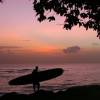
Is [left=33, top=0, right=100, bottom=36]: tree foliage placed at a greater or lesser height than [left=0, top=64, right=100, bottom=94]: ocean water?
greater

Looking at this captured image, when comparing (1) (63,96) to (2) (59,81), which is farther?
(2) (59,81)

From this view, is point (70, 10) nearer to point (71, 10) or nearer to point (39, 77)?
point (71, 10)

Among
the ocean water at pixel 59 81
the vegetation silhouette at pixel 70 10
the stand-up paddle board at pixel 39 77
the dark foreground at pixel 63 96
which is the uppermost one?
the vegetation silhouette at pixel 70 10

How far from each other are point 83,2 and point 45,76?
13016 millimetres

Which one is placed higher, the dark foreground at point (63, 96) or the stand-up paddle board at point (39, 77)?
the stand-up paddle board at point (39, 77)

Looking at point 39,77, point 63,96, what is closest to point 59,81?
point 39,77

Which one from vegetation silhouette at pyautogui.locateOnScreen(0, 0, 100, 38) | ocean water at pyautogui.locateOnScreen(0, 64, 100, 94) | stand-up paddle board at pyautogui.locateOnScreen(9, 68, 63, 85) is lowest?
ocean water at pyautogui.locateOnScreen(0, 64, 100, 94)

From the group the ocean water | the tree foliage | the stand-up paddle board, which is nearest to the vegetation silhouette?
the tree foliage

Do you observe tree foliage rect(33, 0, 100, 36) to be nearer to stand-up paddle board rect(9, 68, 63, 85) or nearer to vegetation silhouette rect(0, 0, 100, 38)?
vegetation silhouette rect(0, 0, 100, 38)

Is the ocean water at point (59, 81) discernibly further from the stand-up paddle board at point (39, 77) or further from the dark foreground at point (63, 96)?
the dark foreground at point (63, 96)

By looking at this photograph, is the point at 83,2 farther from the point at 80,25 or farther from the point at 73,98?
the point at 73,98

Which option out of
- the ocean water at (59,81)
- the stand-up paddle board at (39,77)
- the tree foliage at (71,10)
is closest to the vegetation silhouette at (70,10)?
the tree foliage at (71,10)

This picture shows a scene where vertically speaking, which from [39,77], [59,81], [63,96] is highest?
[39,77]

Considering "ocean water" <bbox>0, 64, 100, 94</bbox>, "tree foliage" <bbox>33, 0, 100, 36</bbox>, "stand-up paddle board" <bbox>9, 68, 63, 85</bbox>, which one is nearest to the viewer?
"tree foliage" <bbox>33, 0, 100, 36</bbox>
